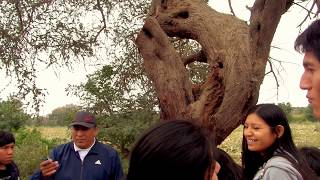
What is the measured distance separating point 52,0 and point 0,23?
0.75 m

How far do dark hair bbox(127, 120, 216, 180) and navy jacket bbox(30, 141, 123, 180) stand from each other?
2894 millimetres

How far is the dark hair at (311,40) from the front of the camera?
1.75 m

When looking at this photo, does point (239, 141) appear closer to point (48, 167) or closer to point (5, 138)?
point (5, 138)

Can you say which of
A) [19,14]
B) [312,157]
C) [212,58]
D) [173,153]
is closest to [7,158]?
[212,58]

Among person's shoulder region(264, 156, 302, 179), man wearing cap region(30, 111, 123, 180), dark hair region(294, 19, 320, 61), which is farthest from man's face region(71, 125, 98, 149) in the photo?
dark hair region(294, 19, 320, 61)

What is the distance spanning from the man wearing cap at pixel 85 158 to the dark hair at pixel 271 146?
1.53 m

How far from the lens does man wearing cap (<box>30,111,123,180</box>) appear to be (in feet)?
15.4

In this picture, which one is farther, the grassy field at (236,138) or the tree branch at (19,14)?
the grassy field at (236,138)

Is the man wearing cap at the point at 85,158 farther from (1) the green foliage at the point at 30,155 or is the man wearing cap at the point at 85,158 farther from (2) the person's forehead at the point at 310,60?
(1) the green foliage at the point at 30,155

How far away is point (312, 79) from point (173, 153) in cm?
48

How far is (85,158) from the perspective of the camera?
4762mm

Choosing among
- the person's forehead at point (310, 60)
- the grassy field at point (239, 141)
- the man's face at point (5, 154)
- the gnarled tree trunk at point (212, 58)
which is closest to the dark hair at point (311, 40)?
the person's forehead at point (310, 60)

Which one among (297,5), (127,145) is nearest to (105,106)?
(127,145)

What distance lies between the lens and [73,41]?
25.9 feet
